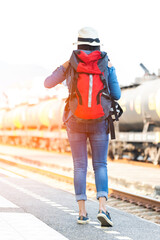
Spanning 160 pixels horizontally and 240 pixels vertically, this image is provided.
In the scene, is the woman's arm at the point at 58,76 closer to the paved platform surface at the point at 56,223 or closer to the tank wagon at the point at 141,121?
the paved platform surface at the point at 56,223

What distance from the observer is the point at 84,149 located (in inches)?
238

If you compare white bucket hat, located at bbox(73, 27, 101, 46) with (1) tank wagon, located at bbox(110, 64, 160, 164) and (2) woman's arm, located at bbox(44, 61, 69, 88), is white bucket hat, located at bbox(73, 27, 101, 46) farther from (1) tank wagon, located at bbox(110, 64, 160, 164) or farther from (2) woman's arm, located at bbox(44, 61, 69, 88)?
(1) tank wagon, located at bbox(110, 64, 160, 164)

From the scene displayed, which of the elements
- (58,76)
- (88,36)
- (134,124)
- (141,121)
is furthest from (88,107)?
(134,124)

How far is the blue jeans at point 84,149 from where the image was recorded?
19.5ft

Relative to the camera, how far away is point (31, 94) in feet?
143

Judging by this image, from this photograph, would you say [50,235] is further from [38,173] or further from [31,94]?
[31,94]

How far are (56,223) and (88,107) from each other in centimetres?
126

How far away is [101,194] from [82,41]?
1.58 m

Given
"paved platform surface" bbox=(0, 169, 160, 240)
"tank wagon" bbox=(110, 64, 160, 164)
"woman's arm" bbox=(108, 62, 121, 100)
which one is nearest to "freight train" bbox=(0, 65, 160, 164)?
"tank wagon" bbox=(110, 64, 160, 164)

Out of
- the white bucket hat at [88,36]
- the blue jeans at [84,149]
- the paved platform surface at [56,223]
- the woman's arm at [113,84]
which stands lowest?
the paved platform surface at [56,223]

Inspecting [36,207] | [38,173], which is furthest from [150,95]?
[36,207]

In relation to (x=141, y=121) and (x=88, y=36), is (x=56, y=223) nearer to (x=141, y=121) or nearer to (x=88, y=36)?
(x=88, y=36)

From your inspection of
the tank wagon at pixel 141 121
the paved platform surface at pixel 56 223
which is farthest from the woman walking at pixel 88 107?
the tank wagon at pixel 141 121

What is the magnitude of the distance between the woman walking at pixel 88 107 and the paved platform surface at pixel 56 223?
0.24m
